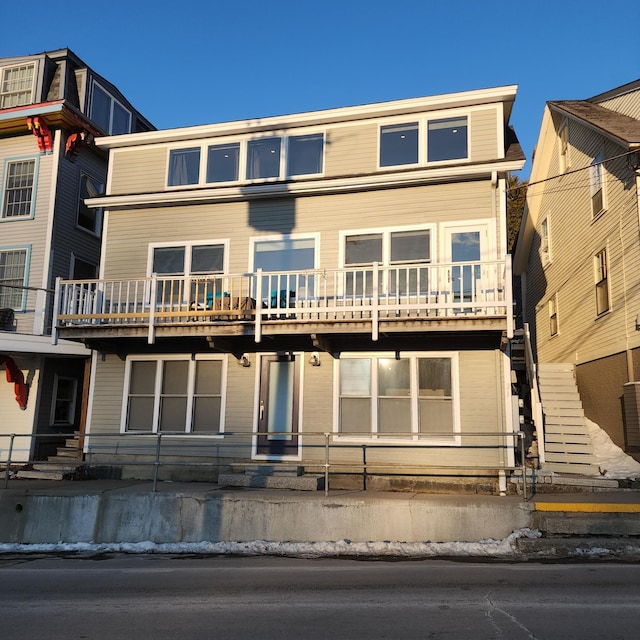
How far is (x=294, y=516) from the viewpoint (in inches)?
346

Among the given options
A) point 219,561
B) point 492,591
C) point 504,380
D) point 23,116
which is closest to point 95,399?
point 219,561

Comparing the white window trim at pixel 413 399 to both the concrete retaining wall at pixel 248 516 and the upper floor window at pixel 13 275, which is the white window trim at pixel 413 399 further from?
the upper floor window at pixel 13 275

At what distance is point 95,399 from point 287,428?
458cm

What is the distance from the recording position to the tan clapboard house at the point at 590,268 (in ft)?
37.9

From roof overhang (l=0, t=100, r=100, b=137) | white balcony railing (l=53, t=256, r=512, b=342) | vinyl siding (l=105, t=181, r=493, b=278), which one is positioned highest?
roof overhang (l=0, t=100, r=100, b=137)

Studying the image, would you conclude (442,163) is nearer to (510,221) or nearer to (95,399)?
(95,399)

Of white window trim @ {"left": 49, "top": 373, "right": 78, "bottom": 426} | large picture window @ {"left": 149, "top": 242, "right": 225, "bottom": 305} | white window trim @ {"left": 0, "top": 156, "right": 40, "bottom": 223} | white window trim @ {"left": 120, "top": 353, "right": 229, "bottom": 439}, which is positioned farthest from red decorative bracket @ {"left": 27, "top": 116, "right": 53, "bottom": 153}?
white window trim @ {"left": 120, "top": 353, "right": 229, "bottom": 439}

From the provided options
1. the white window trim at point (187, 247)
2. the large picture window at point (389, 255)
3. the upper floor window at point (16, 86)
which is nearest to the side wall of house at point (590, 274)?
the large picture window at point (389, 255)

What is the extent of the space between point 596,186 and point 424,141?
4797mm

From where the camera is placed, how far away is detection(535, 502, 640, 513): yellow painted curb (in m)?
8.04

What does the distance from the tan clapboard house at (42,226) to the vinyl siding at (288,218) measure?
230 cm

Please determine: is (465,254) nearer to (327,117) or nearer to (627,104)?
(327,117)

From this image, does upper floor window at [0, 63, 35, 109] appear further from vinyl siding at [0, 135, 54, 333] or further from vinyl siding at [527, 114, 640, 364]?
vinyl siding at [527, 114, 640, 364]

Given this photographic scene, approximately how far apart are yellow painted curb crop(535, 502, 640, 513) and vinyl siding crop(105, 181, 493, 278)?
5.21 m
